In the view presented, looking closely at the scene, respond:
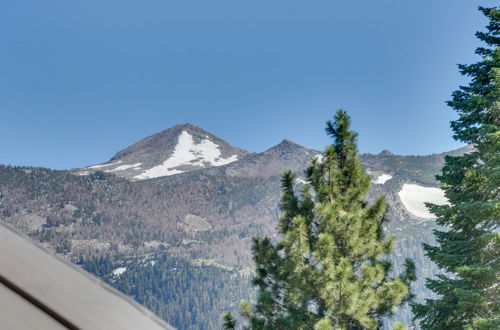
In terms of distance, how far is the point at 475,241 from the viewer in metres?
7.73

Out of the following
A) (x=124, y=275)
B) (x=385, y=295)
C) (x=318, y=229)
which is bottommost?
(x=124, y=275)

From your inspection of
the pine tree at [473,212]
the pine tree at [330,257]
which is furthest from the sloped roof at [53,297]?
the pine tree at [473,212]

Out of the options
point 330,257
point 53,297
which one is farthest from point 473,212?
point 53,297

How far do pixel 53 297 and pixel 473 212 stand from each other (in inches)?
332

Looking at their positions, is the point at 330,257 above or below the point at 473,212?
below

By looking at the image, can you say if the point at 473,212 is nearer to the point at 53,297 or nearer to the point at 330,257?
the point at 330,257

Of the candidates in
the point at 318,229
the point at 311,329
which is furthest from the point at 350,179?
the point at 311,329

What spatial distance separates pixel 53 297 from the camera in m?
0.46

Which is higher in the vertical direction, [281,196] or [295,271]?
[281,196]

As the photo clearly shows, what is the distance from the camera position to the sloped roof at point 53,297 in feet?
1.47

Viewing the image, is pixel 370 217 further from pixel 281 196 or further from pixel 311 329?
pixel 311 329

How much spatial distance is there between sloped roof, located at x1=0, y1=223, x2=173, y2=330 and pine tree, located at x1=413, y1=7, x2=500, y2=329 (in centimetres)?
779

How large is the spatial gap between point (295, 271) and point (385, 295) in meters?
1.59

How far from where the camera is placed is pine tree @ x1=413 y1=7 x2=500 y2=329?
722cm
